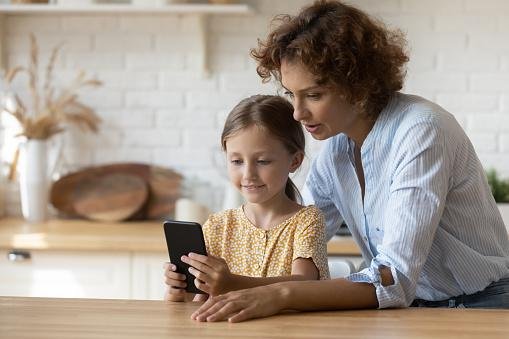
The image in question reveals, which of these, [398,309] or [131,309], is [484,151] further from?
[131,309]

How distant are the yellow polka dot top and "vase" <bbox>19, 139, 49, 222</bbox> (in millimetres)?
1932

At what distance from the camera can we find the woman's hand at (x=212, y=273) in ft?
7.48

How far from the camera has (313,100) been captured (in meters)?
2.47

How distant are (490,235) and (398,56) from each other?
1.66 ft

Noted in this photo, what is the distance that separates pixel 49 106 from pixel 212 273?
243 cm

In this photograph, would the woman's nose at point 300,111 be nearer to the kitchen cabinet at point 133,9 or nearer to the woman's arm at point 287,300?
the woman's arm at point 287,300

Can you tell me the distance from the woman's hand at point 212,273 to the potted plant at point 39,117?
7.49 ft

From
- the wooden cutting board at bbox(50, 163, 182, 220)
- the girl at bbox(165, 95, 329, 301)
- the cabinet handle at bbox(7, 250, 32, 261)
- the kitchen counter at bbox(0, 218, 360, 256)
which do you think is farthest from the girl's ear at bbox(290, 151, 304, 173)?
the wooden cutting board at bbox(50, 163, 182, 220)

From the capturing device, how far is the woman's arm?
7.07 feet

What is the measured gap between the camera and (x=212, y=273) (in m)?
2.28

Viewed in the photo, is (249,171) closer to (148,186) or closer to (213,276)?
(213,276)

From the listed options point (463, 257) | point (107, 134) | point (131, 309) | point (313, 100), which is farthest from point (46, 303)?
point (107, 134)

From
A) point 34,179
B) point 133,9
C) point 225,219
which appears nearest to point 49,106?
point 34,179

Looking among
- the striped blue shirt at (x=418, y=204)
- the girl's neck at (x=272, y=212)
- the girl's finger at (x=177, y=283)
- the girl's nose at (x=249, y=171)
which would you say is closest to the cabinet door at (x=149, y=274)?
the striped blue shirt at (x=418, y=204)
